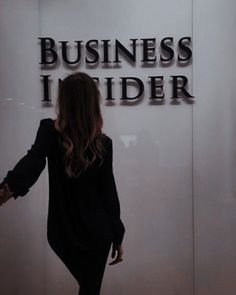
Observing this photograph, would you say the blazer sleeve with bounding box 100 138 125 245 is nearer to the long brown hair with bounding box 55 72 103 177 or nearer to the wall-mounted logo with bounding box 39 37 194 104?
the long brown hair with bounding box 55 72 103 177

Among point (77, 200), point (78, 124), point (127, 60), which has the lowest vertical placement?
point (77, 200)

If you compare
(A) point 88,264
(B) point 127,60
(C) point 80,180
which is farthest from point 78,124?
(B) point 127,60

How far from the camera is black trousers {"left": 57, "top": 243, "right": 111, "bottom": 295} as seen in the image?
8.52ft

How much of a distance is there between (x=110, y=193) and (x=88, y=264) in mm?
409

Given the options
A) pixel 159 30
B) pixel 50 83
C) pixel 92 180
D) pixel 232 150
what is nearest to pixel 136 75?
pixel 159 30

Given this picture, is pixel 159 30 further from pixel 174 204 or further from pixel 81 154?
pixel 81 154

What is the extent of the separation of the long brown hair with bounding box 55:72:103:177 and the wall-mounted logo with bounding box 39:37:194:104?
4.25 feet

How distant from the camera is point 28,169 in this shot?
2398mm

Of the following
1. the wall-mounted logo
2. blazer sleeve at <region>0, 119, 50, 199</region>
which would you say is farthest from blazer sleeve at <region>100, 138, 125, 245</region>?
the wall-mounted logo

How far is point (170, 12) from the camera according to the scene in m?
3.78

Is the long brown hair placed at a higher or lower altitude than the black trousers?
higher

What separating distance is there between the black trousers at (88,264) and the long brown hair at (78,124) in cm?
44

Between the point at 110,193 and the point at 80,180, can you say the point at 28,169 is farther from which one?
the point at 110,193

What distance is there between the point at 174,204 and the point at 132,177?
408 mm
